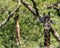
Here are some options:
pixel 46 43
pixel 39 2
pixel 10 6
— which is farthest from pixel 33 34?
pixel 46 43

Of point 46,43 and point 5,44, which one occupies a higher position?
point 5,44

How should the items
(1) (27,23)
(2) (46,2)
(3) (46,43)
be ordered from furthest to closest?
(1) (27,23) → (2) (46,2) → (3) (46,43)

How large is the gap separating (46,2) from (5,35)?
10.7 feet

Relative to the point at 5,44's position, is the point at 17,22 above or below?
above

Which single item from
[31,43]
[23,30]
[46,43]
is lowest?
[46,43]

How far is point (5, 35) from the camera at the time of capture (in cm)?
997

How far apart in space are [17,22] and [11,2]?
1.23 m

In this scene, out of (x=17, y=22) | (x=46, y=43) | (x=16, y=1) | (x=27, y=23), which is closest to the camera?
(x=46, y=43)

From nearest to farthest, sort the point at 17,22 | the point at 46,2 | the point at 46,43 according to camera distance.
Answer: the point at 46,43 → the point at 46,2 → the point at 17,22

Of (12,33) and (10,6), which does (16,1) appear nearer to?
(10,6)

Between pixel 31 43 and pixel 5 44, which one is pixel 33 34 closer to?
pixel 31 43

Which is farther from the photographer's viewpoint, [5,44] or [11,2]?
[5,44]

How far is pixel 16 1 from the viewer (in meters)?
8.29

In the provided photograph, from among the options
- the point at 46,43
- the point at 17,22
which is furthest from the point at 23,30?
the point at 46,43
